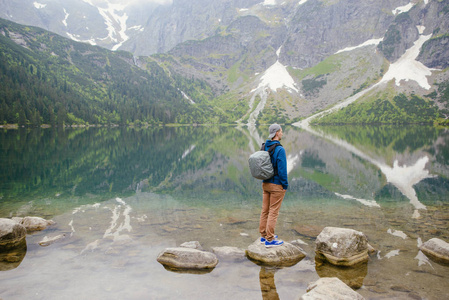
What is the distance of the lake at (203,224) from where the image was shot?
9.09 metres

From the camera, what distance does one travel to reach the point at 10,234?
40.0 feet

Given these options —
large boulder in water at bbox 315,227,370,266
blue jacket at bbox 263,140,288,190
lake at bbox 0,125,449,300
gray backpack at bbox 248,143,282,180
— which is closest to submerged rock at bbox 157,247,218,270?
lake at bbox 0,125,449,300

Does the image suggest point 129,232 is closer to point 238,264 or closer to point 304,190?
point 238,264

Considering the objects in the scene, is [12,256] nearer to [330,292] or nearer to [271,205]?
[271,205]

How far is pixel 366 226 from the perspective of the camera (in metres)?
15.8

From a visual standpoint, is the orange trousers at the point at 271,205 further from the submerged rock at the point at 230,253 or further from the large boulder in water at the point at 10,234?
the large boulder in water at the point at 10,234

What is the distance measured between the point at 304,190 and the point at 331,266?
50.4ft

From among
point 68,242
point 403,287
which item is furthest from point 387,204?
point 68,242

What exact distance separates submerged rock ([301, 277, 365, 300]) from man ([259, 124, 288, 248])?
3345 mm

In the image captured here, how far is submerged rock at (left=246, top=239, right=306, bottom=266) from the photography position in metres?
10.8

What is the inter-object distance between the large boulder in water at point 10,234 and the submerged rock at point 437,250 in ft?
54.7

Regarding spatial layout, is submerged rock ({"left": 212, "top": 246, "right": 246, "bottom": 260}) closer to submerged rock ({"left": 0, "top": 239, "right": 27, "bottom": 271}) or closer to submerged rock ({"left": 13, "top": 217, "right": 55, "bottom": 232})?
submerged rock ({"left": 0, "top": 239, "right": 27, "bottom": 271})

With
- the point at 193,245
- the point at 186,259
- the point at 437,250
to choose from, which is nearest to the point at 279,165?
the point at 186,259

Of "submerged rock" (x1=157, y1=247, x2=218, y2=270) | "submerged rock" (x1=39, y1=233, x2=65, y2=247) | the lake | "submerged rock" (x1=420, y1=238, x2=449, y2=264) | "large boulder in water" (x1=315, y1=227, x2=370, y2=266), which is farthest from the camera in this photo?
"submerged rock" (x1=39, y1=233, x2=65, y2=247)
